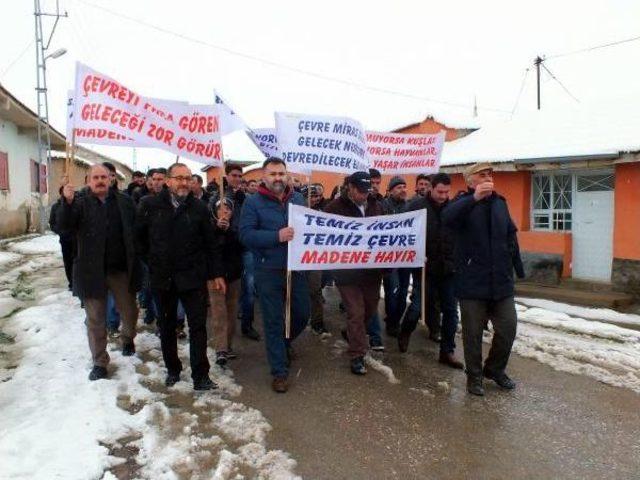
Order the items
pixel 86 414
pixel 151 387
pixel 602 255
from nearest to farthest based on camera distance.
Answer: pixel 86 414 → pixel 151 387 → pixel 602 255

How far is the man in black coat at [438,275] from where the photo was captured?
18.9 feet

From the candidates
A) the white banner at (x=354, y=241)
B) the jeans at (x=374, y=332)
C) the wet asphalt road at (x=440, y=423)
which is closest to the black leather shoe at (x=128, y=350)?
the wet asphalt road at (x=440, y=423)

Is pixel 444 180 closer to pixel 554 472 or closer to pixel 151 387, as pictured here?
pixel 554 472

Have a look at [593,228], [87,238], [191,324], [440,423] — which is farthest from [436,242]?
[593,228]

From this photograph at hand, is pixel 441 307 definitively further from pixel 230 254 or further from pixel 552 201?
pixel 552 201

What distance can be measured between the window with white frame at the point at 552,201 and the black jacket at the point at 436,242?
24.4ft

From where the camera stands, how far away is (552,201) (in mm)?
12477

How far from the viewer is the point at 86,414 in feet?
13.6

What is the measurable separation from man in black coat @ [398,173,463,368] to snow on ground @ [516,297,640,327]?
13.2 ft

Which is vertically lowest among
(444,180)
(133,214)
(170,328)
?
(170,328)

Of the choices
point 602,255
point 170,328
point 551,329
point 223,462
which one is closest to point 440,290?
point 551,329

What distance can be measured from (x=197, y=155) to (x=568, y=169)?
902 cm

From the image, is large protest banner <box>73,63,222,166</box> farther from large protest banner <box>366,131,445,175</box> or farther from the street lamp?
the street lamp

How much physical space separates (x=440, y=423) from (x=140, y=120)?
14.4 feet
